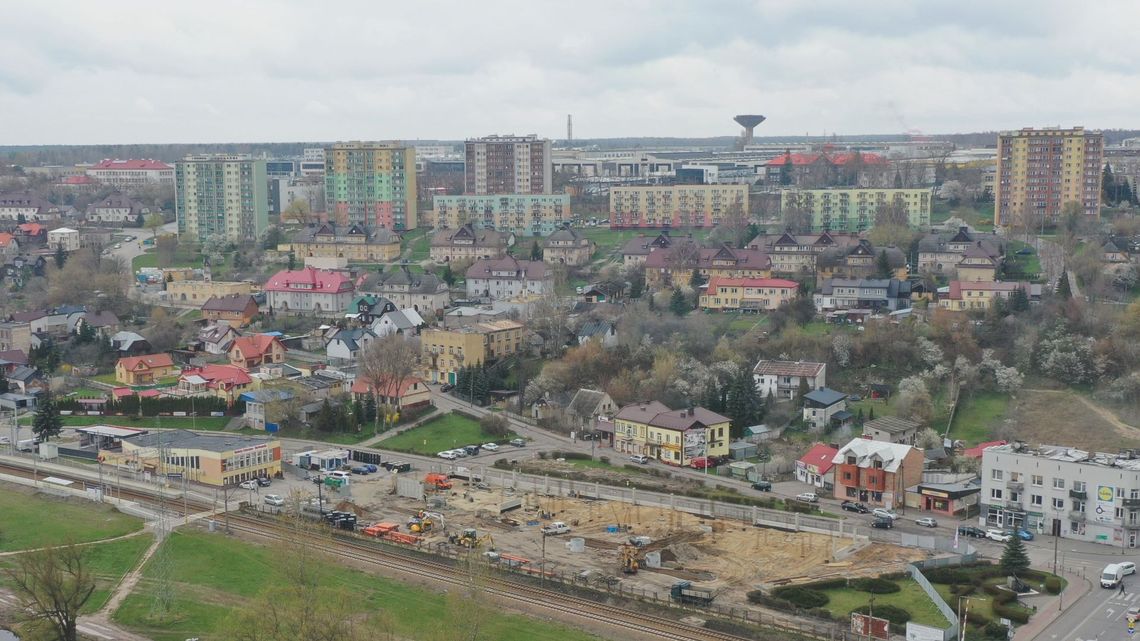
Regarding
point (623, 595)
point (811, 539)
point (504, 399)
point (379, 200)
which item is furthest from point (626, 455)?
point (379, 200)

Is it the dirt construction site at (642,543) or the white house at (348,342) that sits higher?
the white house at (348,342)

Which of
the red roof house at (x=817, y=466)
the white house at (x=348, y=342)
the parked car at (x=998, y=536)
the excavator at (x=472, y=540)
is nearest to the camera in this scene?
the excavator at (x=472, y=540)

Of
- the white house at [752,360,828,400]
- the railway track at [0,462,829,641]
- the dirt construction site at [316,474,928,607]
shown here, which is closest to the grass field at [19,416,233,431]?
the railway track at [0,462,829,641]

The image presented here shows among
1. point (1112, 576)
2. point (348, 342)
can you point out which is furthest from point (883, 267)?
point (1112, 576)

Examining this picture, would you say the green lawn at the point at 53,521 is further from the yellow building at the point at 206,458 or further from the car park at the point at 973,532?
the car park at the point at 973,532

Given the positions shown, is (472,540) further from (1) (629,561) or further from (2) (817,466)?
(2) (817,466)

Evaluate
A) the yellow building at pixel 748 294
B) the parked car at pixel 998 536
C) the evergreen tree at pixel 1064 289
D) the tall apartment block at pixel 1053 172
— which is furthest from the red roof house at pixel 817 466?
the tall apartment block at pixel 1053 172

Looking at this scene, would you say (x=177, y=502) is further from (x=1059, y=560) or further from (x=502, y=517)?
(x=1059, y=560)
